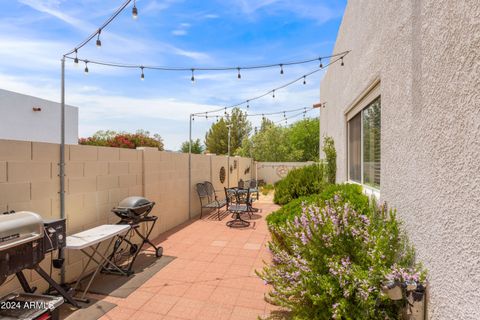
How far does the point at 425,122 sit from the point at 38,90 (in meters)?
5.85

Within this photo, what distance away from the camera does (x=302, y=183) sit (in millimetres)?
8070

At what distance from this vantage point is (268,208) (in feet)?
30.9

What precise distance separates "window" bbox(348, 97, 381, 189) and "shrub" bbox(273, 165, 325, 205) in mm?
2358

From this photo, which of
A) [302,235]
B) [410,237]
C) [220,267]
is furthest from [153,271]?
[410,237]

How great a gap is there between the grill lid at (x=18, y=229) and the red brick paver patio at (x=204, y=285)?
1201 mm

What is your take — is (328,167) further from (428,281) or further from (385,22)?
(428,281)

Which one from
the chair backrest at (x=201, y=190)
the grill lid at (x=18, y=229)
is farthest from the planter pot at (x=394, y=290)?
the chair backrest at (x=201, y=190)

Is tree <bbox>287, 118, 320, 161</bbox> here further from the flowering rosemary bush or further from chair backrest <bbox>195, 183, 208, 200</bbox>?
the flowering rosemary bush

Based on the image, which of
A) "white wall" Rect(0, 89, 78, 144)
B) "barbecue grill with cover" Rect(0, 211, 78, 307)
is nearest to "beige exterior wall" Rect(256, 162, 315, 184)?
"white wall" Rect(0, 89, 78, 144)

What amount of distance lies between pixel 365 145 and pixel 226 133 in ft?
93.8

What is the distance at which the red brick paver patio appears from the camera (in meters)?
2.92

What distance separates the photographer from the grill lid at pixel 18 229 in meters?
2.05

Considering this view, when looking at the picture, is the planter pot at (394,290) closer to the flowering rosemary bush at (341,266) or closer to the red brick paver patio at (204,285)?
the flowering rosemary bush at (341,266)

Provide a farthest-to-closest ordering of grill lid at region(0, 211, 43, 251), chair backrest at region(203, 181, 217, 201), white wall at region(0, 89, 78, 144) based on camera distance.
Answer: white wall at region(0, 89, 78, 144)
chair backrest at region(203, 181, 217, 201)
grill lid at region(0, 211, 43, 251)
